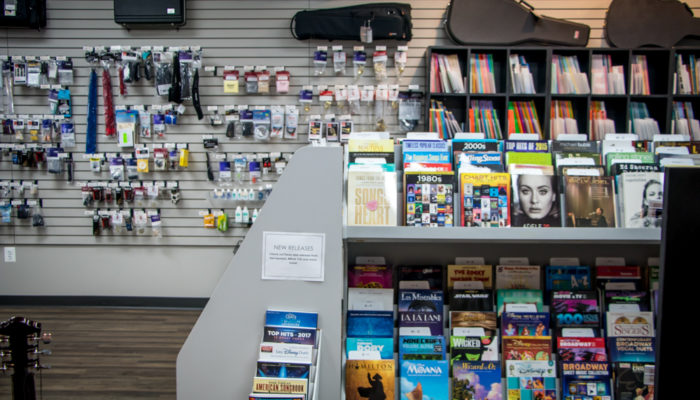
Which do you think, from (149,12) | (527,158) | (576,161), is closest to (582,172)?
(576,161)

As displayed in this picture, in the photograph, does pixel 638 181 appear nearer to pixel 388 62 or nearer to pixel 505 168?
pixel 505 168

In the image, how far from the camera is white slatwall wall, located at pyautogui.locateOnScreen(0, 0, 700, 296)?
5.07 m

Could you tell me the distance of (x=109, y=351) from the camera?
393 centimetres

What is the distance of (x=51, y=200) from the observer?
203 inches

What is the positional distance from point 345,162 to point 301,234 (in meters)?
0.35

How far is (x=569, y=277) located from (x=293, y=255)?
92 centimetres

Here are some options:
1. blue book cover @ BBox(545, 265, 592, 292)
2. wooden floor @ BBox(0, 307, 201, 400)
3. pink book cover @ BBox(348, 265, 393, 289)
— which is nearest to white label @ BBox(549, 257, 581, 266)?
blue book cover @ BBox(545, 265, 592, 292)

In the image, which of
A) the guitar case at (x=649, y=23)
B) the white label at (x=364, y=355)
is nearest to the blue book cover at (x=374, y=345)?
the white label at (x=364, y=355)

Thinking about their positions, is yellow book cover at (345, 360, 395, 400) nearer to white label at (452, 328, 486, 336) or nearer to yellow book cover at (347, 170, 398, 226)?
white label at (452, 328, 486, 336)

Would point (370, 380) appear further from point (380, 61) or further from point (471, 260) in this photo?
point (380, 61)

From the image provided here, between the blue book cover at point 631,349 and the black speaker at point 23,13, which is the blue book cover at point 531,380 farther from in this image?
the black speaker at point 23,13

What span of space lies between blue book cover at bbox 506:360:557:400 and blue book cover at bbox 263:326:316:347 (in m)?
0.63

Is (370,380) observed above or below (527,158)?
below

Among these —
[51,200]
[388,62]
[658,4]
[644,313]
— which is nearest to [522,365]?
[644,313]
